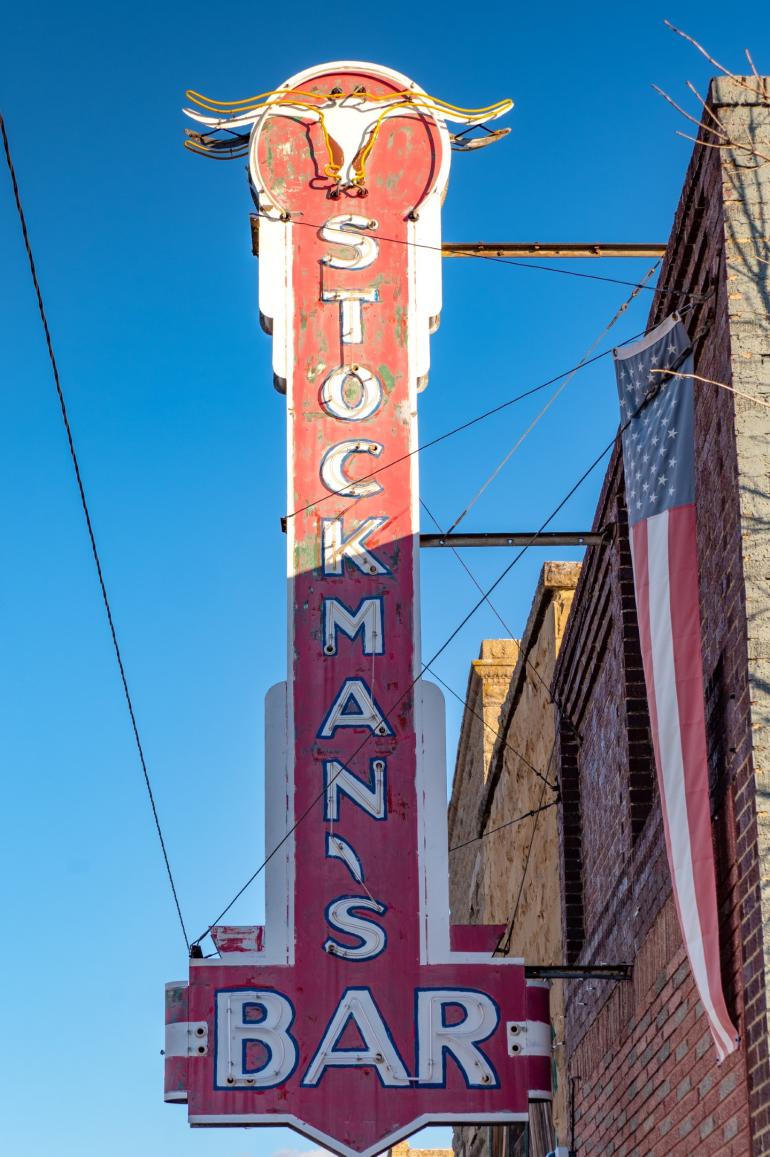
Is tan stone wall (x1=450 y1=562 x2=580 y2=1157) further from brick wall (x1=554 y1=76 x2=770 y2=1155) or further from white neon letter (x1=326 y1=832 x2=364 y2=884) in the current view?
white neon letter (x1=326 y1=832 x2=364 y2=884)

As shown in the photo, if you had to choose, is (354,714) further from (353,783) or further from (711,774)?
(711,774)

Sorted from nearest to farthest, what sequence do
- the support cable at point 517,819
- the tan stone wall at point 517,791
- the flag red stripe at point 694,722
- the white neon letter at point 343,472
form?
the flag red stripe at point 694,722, the white neon letter at point 343,472, the support cable at point 517,819, the tan stone wall at point 517,791

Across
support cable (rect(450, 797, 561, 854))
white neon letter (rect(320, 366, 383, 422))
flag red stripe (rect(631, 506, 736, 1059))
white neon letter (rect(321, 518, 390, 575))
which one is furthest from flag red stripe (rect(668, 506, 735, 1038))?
support cable (rect(450, 797, 561, 854))

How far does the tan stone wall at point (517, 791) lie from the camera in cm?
1440

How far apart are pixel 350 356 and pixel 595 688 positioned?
3.03 m

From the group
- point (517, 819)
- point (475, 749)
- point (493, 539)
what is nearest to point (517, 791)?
point (517, 819)

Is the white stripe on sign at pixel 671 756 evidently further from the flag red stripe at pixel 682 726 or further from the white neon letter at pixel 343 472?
the white neon letter at pixel 343 472

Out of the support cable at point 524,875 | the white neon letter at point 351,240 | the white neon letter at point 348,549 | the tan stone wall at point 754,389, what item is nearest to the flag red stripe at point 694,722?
the tan stone wall at point 754,389

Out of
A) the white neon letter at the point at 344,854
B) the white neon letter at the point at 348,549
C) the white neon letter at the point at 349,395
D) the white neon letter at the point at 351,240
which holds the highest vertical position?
the white neon letter at the point at 351,240

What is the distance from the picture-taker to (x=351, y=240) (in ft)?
38.8

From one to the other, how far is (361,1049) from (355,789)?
149 cm

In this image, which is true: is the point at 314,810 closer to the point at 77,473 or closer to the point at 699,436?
the point at 77,473

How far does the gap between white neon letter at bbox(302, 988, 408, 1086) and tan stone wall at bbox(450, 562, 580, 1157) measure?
3.36m

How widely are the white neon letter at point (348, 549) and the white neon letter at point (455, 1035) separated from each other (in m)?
2.58
